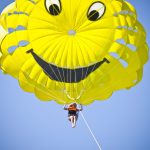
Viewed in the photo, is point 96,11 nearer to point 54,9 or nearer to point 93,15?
point 93,15

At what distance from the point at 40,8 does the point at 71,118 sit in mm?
3598

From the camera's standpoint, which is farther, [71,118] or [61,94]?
[61,94]

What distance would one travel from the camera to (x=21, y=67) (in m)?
22.0

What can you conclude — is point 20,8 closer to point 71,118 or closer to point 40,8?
point 40,8

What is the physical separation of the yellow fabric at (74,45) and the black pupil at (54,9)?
0.39 feet

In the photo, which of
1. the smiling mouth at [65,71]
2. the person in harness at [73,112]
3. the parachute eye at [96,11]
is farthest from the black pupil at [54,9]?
the person in harness at [73,112]

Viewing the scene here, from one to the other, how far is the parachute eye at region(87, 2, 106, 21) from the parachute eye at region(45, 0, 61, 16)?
97 centimetres

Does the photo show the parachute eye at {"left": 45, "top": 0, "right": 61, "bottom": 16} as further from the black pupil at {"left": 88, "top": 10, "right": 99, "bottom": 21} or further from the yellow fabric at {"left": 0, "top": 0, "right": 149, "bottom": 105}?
the black pupil at {"left": 88, "top": 10, "right": 99, "bottom": 21}

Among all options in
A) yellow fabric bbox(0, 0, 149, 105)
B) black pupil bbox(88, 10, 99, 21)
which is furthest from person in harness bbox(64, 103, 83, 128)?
black pupil bbox(88, 10, 99, 21)

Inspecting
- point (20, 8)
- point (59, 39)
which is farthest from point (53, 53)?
point (20, 8)

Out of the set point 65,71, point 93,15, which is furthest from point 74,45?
point 93,15

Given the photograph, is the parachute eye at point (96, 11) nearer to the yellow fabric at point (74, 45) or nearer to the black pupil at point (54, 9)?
the yellow fabric at point (74, 45)

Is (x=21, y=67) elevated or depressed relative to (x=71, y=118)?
elevated

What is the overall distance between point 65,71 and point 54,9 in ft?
7.20
